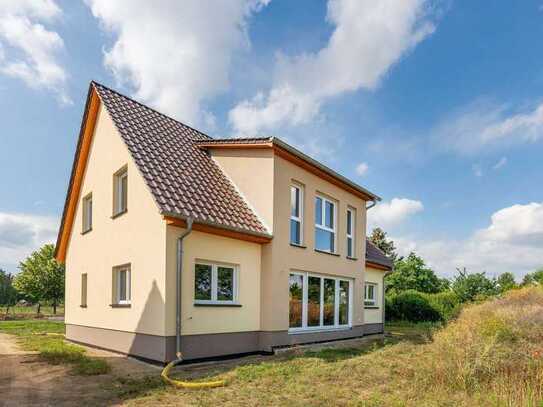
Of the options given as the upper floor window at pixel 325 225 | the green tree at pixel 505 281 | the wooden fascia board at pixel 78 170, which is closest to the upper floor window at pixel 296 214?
the upper floor window at pixel 325 225

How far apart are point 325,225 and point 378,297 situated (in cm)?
713

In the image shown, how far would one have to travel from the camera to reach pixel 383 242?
4475 centimetres

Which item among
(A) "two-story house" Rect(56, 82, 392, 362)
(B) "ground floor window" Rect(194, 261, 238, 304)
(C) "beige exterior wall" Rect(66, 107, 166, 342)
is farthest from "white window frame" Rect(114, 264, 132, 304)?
(B) "ground floor window" Rect(194, 261, 238, 304)

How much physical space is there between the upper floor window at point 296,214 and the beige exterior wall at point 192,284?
1.55m

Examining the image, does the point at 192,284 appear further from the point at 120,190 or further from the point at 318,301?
the point at 318,301

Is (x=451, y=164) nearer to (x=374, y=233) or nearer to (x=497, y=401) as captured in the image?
(x=497, y=401)

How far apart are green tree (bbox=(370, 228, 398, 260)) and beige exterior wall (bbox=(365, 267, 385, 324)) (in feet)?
82.7

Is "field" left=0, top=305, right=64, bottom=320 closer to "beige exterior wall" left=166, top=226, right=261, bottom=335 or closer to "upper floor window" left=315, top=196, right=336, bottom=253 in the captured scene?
"beige exterior wall" left=166, top=226, right=261, bottom=335

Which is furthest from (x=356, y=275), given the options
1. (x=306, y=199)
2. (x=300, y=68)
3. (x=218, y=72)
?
(x=218, y=72)

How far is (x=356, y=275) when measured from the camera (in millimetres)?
15781

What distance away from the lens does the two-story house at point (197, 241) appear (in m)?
9.54

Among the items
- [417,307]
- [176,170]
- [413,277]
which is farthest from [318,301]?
[413,277]

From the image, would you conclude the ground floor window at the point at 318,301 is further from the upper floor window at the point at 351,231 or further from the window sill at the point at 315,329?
the upper floor window at the point at 351,231

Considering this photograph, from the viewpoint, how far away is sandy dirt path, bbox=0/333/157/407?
632 cm
